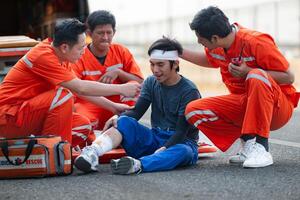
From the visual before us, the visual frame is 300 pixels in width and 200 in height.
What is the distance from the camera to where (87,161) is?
15.1 feet

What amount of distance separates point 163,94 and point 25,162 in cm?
111

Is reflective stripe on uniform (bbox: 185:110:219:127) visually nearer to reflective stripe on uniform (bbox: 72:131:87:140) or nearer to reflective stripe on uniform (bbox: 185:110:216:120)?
reflective stripe on uniform (bbox: 185:110:216:120)

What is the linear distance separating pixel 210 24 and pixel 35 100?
1308mm

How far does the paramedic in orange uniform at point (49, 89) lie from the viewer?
16.0 ft

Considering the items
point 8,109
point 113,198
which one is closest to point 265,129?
point 113,198

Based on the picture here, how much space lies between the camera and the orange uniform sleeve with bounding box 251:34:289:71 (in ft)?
15.7

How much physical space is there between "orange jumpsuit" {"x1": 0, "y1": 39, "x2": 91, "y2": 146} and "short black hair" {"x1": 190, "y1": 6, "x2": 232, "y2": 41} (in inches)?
36.0

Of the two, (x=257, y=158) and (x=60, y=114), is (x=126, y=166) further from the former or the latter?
(x=257, y=158)

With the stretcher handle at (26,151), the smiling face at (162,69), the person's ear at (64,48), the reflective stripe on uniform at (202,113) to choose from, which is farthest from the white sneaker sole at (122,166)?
the person's ear at (64,48)

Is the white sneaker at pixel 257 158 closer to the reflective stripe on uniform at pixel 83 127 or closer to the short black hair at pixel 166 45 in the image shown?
the short black hair at pixel 166 45

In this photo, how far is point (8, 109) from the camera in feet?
16.4

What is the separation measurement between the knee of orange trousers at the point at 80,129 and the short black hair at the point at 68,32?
2.48ft

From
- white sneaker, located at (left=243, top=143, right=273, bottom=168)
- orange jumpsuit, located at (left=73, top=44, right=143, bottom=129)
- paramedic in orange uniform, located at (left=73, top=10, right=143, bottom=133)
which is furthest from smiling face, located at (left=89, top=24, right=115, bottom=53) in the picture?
white sneaker, located at (left=243, top=143, right=273, bottom=168)

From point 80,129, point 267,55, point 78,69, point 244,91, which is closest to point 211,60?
point 244,91
